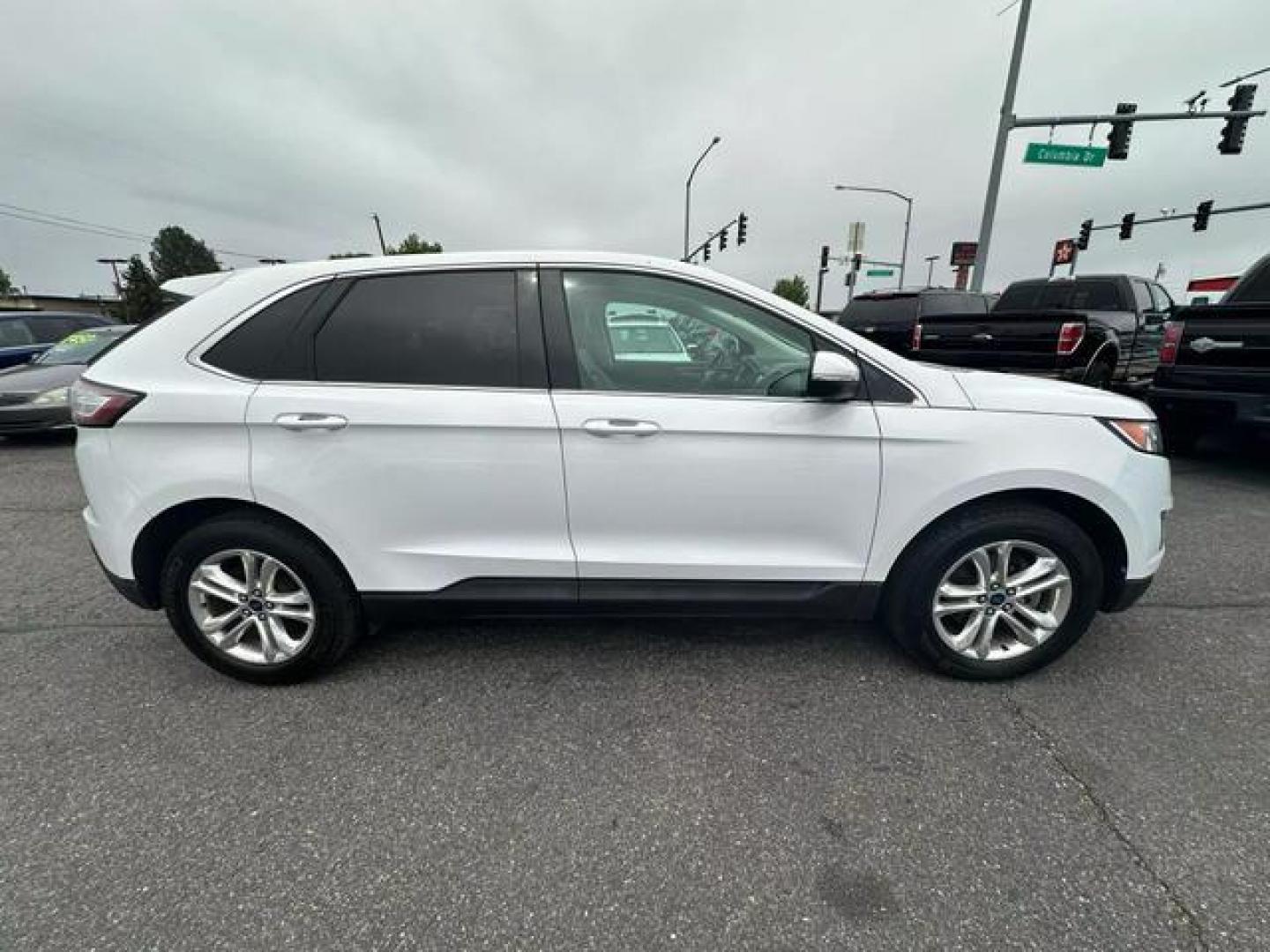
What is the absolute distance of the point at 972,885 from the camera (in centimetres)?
166

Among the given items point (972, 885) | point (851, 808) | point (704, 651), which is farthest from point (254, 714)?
point (972, 885)

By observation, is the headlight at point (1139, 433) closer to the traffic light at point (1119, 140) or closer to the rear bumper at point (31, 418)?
the rear bumper at point (31, 418)

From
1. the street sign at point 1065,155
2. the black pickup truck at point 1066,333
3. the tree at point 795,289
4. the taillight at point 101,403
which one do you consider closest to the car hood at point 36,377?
the taillight at point 101,403

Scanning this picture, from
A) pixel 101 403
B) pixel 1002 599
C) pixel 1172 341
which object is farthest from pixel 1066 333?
pixel 101 403

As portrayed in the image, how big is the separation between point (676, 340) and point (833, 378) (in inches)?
27.6

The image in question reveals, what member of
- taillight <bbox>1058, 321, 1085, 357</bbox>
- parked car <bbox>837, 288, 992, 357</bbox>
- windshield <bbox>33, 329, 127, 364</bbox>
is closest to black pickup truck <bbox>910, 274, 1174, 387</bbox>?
taillight <bbox>1058, 321, 1085, 357</bbox>

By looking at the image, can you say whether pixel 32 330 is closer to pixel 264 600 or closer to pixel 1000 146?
pixel 264 600

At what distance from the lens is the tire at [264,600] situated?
2350 millimetres

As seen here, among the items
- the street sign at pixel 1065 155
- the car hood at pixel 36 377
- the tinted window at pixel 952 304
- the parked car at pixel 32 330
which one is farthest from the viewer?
the street sign at pixel 1065 155

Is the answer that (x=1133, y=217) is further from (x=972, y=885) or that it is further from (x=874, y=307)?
(x=972, y=885)

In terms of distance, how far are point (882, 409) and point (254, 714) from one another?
9.08 ft

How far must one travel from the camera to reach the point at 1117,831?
1.83 metres

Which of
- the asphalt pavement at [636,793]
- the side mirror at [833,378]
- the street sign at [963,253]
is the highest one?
the street sign at [963,253]

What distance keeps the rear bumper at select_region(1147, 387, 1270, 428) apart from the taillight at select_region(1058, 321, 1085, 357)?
33.7 inches
